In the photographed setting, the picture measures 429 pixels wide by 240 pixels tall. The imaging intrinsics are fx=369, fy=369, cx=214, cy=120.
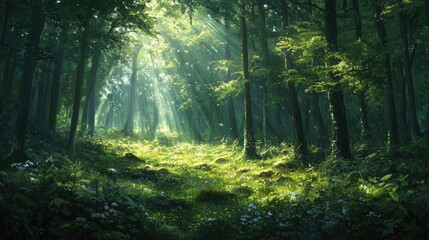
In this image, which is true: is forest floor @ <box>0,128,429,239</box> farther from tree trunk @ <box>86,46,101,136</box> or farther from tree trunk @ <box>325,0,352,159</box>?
tree trunk @ <box>86,46,101,136</box>

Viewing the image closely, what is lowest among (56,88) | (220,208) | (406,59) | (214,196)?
(220,208)

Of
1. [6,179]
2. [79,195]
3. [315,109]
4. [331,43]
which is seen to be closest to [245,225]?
[79,195]

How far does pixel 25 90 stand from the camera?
39.9ft

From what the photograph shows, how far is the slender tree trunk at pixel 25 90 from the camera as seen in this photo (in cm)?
1175

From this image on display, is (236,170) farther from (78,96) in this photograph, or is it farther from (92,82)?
(92,82)

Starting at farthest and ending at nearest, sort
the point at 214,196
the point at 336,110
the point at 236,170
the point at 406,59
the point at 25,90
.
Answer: the point at 406,59, the point at 236,170, the point at 336,110, the point at 25,90, the point at 214,196

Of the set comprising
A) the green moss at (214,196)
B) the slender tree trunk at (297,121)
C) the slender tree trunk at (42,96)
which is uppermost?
the slender tree trunk at (42,96)

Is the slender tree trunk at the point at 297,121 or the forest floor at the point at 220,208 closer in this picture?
the forest floor at the point at 220,208

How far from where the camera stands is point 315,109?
24125 mm

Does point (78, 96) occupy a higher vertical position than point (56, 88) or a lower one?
lower

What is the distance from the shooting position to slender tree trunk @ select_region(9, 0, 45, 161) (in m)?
11.7

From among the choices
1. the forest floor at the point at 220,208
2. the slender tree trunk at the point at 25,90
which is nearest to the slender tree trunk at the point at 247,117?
the forest floor at the point at 220,208

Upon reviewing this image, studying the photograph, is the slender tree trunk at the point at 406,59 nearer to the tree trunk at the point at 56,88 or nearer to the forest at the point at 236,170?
the forest at the point at 236,170

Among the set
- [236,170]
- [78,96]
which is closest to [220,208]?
[236,170]
